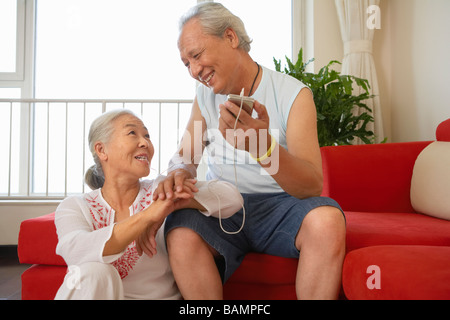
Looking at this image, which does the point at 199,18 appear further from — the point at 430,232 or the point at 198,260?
the point at 430,232

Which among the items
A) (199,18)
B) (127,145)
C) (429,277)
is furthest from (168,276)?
(199,18)

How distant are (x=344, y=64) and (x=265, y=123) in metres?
2.35

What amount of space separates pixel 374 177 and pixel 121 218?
1.13 meters

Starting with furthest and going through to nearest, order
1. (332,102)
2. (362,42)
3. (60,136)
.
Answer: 1. (60,136)
2. (362,42)
3. (332,102)

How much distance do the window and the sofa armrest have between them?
173 centimetres

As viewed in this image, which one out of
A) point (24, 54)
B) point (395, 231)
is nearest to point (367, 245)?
point (395, 231)

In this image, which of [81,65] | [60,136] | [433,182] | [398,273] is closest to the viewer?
[398,273]

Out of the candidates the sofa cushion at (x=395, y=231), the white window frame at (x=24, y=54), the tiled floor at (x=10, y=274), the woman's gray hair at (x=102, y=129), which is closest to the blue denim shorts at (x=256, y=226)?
the sofa cushion at (x=395, y=231)

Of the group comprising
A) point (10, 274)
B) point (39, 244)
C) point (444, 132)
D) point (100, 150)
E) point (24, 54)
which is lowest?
point (10, 274)

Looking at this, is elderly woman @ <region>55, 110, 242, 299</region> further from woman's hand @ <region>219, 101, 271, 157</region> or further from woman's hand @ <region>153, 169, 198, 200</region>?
woman's hand @ <region>219, 101, 271, 157</region>

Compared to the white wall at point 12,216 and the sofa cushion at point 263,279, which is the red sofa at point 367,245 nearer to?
the sofa cushion at point 263,279

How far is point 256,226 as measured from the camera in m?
1.13

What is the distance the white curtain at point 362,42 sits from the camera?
2.92m

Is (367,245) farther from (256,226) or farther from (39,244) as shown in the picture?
(39,244)
